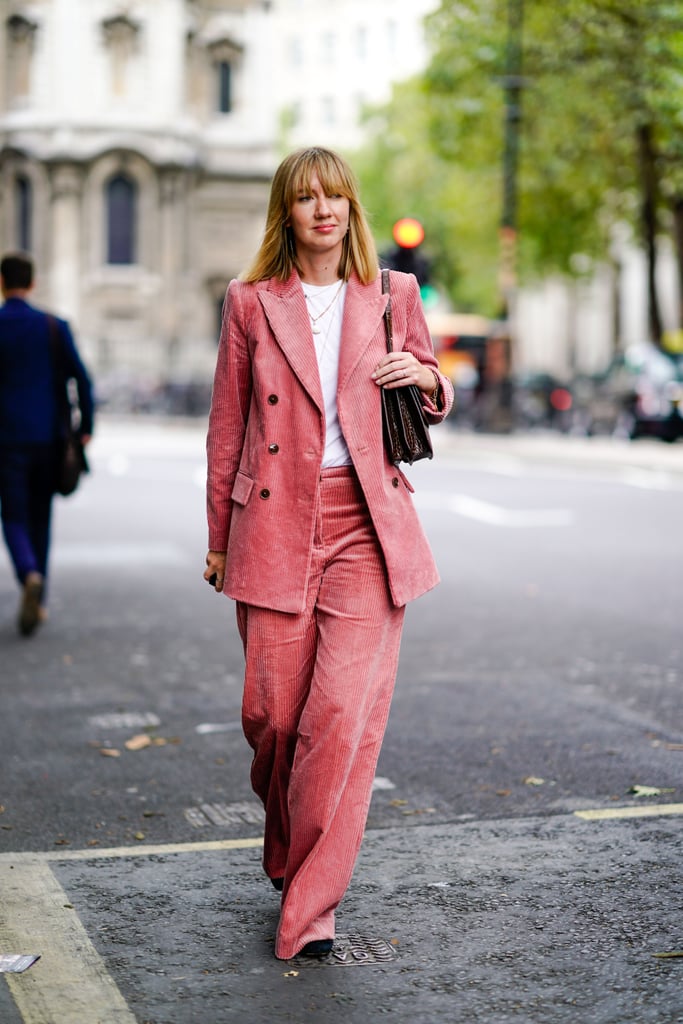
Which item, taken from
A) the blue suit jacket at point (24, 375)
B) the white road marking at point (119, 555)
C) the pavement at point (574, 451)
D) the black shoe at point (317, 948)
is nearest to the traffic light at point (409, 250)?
the pavement at point (574, 451)

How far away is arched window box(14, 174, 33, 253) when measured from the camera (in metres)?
61.2

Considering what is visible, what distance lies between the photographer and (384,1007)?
386 cm

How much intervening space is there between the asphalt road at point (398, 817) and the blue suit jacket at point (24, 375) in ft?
3.78

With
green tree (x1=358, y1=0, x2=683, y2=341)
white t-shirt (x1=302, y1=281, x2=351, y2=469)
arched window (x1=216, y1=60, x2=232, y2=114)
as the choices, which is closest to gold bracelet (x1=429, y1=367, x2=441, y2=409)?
white t-shirt (x1=302, y1=281, x2=351, y2=469)

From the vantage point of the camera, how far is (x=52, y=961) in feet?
13.5

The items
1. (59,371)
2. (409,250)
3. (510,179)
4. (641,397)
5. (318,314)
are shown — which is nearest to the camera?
(318,314)

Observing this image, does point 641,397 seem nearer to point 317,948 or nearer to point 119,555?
point 119,555

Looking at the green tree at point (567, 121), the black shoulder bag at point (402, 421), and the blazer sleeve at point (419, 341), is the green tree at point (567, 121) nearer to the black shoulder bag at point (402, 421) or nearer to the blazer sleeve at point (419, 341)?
the blazer sleeve at point (419, 341)

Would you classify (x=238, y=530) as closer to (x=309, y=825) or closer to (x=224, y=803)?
(x=309, y=825)

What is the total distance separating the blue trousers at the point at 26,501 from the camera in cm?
922

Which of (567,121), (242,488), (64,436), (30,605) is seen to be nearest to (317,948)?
(242,488)

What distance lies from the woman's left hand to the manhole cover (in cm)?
137

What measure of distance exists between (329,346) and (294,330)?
10 centimetres

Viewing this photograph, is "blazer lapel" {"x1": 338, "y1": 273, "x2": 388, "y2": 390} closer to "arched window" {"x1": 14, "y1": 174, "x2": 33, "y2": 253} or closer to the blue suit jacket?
the blue suit jacket
